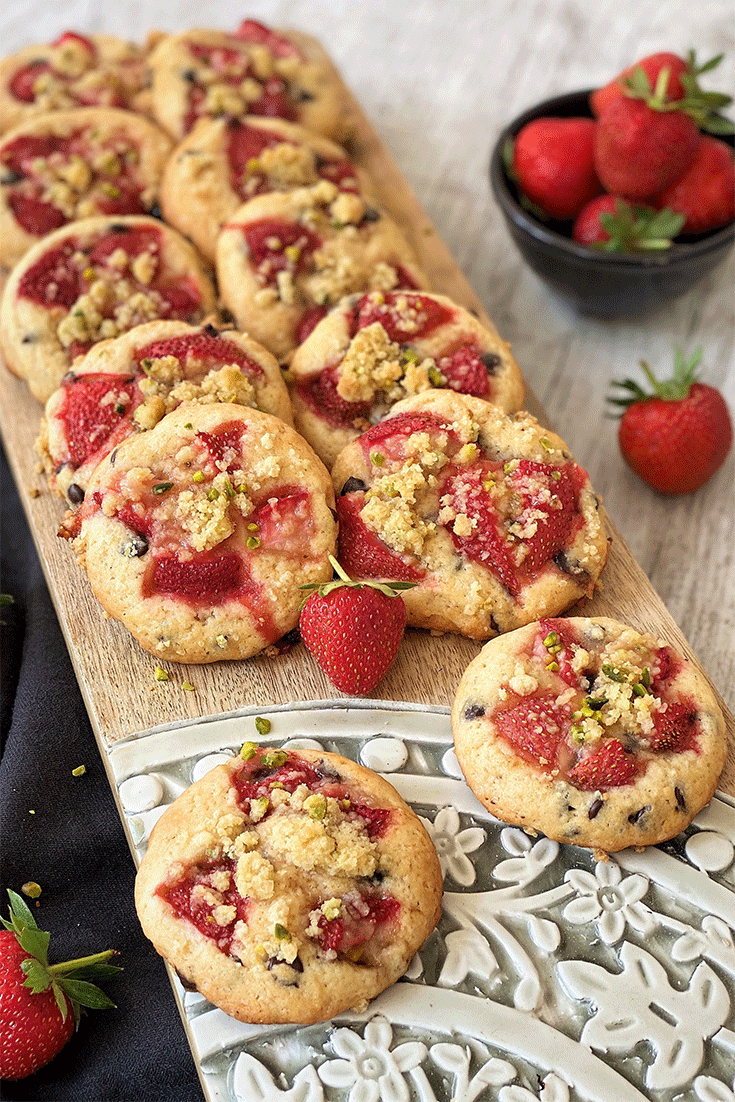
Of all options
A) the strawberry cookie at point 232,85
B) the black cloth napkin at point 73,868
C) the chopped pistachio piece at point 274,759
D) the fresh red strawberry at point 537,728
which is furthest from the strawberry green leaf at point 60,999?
the strawberry cookie at point 232,85

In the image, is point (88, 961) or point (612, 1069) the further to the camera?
point (88, 961)

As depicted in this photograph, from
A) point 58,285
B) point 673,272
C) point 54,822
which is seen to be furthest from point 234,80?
point 54,822

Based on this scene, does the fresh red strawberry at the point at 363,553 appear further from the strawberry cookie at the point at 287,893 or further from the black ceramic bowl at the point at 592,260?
the black ceramic bowl at the point at 592,260

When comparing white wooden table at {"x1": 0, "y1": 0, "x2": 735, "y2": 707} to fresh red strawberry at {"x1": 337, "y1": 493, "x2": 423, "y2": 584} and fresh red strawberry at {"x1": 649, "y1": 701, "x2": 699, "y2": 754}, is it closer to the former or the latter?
fresh red strawberry at {"x1": 649, "y1": 701, "x2": 699, "y2": 754}

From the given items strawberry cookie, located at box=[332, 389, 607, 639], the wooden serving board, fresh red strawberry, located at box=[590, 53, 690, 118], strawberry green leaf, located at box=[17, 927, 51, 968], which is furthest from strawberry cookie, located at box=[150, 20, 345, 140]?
strawberry green leaf, located at box=[17, 927, 51, 968]

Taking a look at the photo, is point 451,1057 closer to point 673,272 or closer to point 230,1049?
point 230,1049

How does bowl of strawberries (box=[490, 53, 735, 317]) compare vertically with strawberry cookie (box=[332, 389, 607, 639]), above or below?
above

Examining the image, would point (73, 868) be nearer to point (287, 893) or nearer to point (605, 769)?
point (287, 893)
